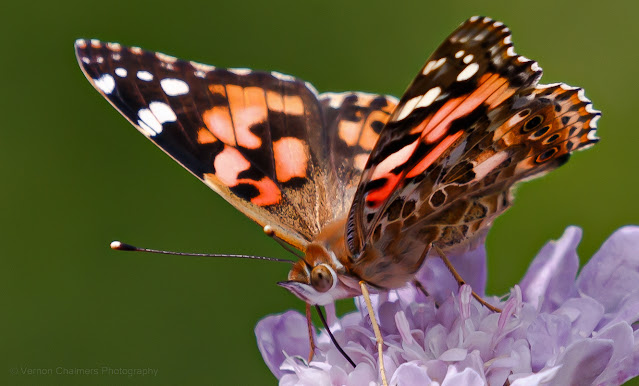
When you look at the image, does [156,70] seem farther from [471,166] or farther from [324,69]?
[324,69]

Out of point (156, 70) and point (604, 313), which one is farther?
point (156, 70)

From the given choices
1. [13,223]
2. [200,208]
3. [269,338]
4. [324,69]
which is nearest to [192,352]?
[200,208]

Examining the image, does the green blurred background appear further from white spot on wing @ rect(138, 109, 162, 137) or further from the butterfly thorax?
the butterfly thorax

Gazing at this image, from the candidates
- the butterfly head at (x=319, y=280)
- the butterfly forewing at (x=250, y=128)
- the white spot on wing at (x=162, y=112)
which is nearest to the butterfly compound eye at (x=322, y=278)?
the butterfly head at (x=319, y=280)

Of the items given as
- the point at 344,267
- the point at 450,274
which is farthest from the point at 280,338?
the point at 450,274

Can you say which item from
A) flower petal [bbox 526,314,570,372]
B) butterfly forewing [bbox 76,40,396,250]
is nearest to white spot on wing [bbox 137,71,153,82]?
butterfly forewing [bbox 76,40,396,250]

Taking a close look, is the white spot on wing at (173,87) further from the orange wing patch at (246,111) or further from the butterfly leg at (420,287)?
the butterfly leg at (420,287)

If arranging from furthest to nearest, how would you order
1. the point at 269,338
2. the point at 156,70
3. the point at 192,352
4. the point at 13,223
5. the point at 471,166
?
the point at 13,223 → the point at 192,352 → the point at 156,70 → the point at 269,338 → the point at 471,166
